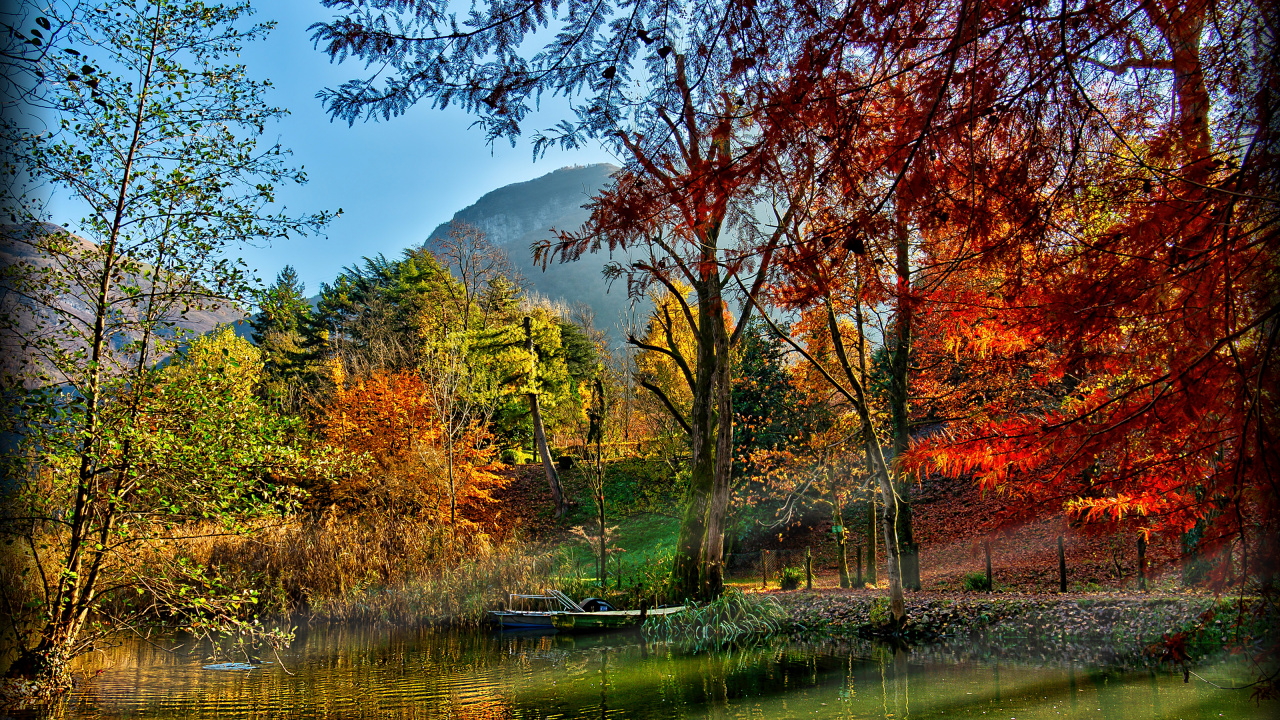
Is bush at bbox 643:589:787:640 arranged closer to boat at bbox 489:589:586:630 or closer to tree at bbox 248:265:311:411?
boat at bbox 489:589:586:630

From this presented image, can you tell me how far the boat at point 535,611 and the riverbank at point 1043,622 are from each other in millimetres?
4208

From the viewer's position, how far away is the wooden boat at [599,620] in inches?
484

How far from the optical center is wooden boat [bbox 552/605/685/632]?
Result: 1230cm

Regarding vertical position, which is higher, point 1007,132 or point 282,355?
point 282,355

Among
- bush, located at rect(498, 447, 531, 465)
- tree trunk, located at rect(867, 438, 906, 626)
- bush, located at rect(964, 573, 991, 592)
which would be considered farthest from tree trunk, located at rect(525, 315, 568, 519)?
tree trunk, located at rect(867, 438, 906, 626)

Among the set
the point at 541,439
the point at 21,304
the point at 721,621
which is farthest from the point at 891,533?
the point at 541,439

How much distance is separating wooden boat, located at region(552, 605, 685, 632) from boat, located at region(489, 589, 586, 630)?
126 mm

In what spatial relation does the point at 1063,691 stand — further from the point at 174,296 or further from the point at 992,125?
the point at 174,296

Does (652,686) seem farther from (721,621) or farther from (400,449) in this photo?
(400,449)

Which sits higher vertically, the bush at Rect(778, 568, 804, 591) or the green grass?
the green grass

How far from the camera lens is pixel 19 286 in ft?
21.6

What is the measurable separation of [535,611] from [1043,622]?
873cm

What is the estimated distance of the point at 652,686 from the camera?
8125 mm

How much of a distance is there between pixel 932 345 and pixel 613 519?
583 inches
